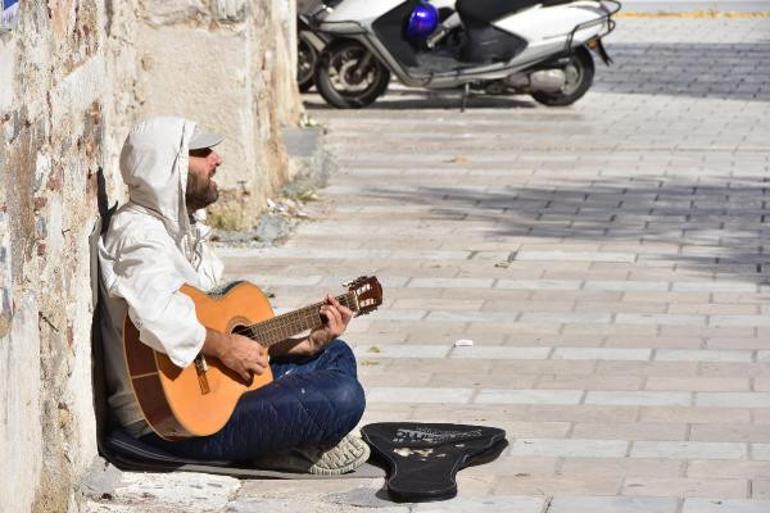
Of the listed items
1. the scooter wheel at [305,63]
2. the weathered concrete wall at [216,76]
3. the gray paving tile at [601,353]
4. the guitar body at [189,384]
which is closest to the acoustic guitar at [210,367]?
the guitar body at [189,384]

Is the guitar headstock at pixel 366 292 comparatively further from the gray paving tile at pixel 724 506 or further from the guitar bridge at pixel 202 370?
the gray paving tile at pixel 724 506

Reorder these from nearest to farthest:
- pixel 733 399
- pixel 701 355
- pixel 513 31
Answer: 1. pixel 733 399
2. pixel 701 355
3. pixel 513 31

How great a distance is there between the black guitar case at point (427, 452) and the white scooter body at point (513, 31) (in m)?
8.70

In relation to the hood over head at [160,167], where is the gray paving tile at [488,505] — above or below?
below

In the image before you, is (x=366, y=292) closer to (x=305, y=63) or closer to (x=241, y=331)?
(x=241, y=331)

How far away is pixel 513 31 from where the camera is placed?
15234 mm

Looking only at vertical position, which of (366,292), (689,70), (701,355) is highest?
(366,292)

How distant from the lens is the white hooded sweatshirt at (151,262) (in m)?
5.91

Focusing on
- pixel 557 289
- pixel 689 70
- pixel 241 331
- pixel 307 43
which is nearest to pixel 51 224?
pixel 241 331

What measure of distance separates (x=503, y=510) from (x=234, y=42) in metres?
4.96

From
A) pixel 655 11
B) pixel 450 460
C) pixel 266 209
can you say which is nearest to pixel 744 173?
pixel 266 209

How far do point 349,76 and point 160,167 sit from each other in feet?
31.6

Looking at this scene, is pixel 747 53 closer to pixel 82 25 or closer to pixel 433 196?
pixel 433 196

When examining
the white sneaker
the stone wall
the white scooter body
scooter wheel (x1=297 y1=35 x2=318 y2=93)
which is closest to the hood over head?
the stone wall
